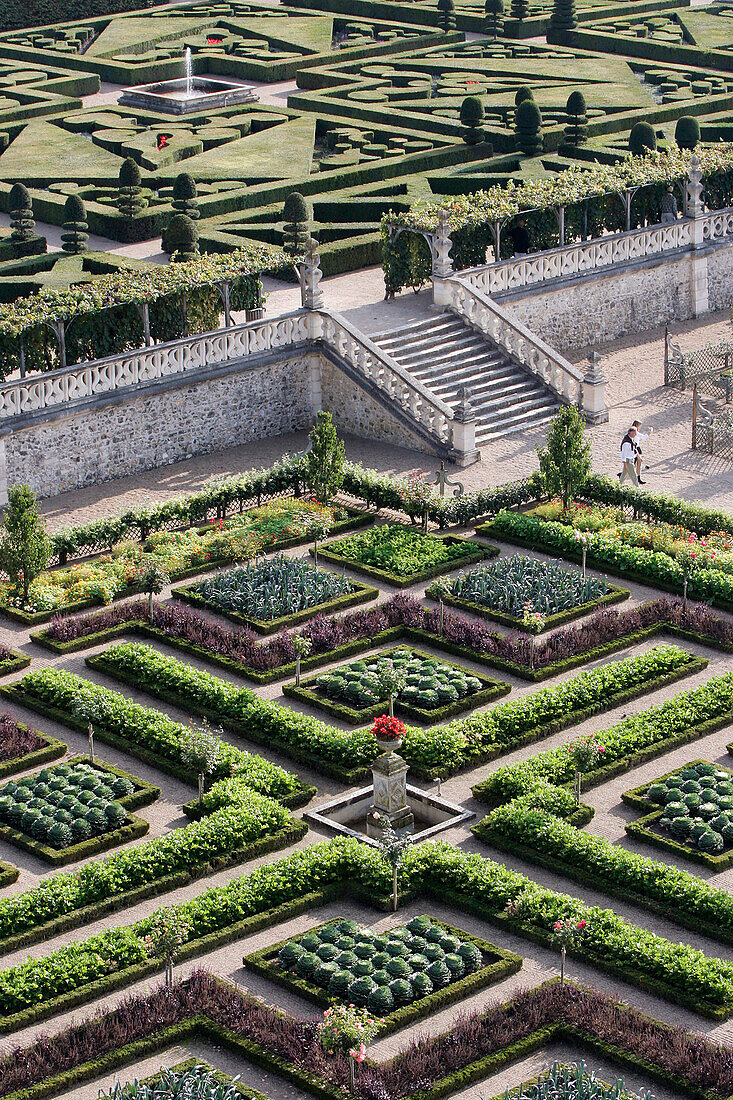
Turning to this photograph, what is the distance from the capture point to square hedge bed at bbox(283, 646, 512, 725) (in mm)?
28484

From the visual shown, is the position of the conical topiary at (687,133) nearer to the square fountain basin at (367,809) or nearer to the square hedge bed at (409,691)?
the square hedge bed at (409,691)

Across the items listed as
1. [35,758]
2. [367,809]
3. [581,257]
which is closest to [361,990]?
[367,809]

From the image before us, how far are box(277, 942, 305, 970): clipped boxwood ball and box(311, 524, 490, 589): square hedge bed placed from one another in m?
11.1

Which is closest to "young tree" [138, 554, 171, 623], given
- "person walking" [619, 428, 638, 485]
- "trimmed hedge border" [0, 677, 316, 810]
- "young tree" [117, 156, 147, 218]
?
"trimmed hedge border" [0, 677, 316, 810]

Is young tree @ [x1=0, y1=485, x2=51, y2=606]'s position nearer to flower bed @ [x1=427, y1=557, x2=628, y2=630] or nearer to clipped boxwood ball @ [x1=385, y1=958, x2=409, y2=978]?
flower bed @ [x1=427, y1=557, x2=628, y2=630]

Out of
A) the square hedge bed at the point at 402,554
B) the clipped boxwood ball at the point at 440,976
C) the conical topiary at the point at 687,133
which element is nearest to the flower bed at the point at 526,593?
the square hedge bed at the point at 402,554

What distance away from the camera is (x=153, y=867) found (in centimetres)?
2425

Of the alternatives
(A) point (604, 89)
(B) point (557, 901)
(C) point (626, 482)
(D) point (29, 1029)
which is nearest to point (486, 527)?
(C) point (626, 482)

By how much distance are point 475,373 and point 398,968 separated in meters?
20.6

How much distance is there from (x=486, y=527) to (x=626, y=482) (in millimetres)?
3297

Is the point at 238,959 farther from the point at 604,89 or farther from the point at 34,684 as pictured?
the point at 604,89

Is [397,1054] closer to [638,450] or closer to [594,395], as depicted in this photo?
[638,450]

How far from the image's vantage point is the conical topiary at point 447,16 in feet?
234

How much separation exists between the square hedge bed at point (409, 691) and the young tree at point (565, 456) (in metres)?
5.87
